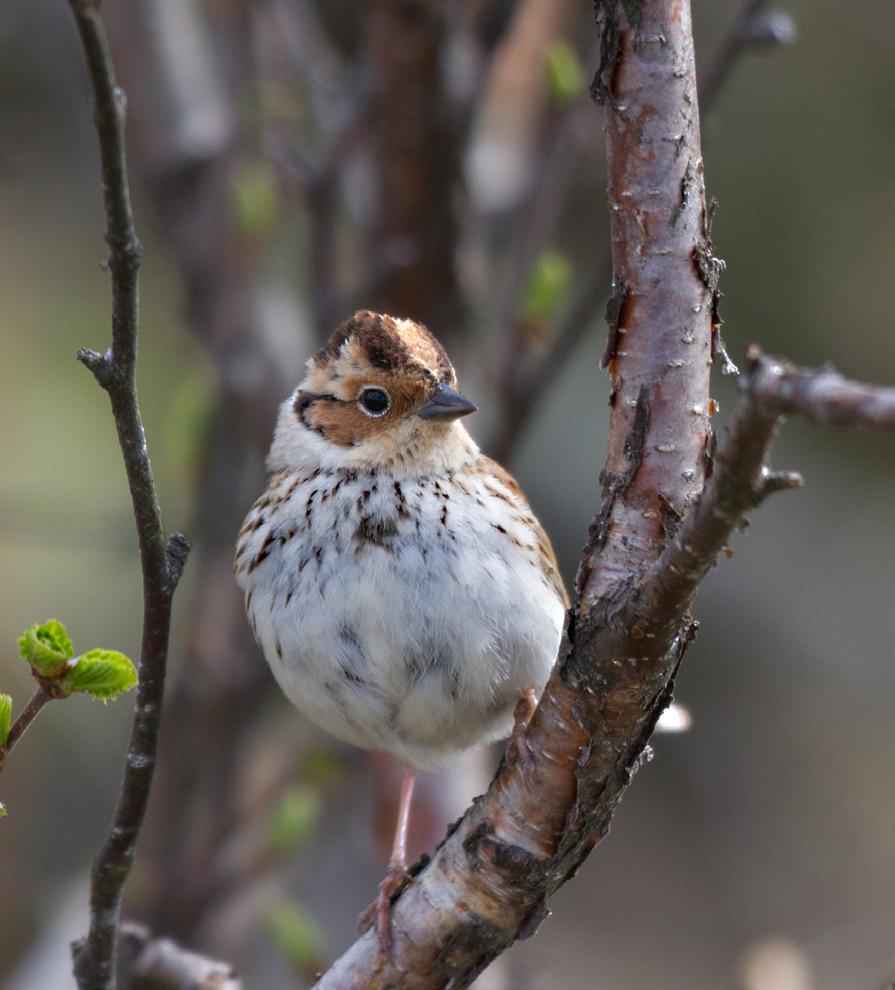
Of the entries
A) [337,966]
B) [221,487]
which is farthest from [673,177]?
[221,487]

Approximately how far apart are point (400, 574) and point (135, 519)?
4.14 ft

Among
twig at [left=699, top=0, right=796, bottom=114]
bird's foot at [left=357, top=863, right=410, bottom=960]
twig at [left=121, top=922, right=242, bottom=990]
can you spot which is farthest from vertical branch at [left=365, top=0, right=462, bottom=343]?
twig at [left=121, top=922, right=242, bottom=990]

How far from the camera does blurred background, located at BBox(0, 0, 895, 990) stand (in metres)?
5.15

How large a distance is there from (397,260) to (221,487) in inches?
45.3

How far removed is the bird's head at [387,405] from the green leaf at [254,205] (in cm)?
120

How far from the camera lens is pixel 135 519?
7.80 ft

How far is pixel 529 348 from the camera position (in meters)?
5.09

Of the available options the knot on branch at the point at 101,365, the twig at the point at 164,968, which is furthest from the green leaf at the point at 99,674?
the twig at the point at 164,968

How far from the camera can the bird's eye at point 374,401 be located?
3.98 meters

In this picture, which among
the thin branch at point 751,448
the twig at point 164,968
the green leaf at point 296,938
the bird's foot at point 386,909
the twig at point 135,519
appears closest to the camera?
the thin branch at point 751,448

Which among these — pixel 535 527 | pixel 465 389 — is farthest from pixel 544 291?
pixel 535 527

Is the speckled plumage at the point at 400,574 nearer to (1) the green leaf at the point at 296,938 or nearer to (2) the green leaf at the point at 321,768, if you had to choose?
(1) the green leaf at the point at 296,938

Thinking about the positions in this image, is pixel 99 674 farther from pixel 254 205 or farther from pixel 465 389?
pixel 254 205

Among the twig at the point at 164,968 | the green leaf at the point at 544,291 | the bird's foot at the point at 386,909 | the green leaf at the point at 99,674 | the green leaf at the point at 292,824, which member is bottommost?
the twig at the point at 164,968
